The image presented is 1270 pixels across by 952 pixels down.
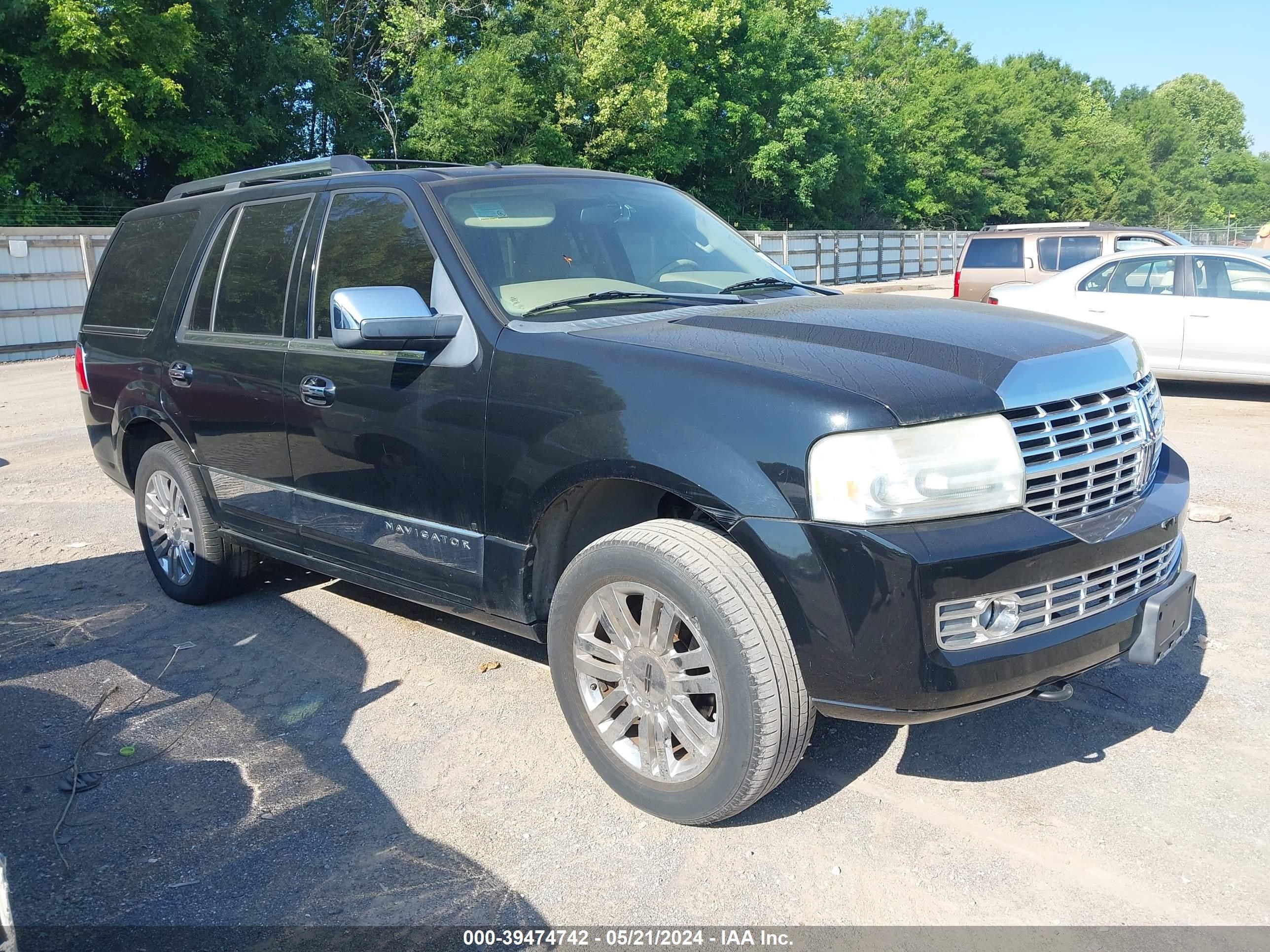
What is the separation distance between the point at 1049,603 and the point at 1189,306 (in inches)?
362

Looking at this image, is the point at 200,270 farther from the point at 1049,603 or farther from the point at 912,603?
the point at 1049,603

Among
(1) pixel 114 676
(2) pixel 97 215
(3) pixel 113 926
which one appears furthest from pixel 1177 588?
(2) pixel 97 215

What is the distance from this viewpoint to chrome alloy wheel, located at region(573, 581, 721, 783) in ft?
10.1

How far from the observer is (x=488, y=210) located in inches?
159

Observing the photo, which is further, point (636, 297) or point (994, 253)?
point (994, 253)

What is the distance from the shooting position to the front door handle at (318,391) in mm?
4125

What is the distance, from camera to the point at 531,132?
34312 millimetres

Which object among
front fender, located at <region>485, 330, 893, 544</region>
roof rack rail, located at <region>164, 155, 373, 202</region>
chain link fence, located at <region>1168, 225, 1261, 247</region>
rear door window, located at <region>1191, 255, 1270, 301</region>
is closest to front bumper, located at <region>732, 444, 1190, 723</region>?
front fender, located at <region>485, 330, 893, 544</region>

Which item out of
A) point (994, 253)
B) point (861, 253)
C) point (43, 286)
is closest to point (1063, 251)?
point (994, 253)

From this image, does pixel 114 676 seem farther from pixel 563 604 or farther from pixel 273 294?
pixel 563 604

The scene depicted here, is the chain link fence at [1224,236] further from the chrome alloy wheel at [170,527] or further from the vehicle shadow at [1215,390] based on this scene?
the chrome alloy wheel at [170,527]

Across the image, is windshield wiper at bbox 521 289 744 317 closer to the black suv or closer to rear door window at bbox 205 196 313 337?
the black suv

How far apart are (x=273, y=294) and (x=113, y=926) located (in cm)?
258

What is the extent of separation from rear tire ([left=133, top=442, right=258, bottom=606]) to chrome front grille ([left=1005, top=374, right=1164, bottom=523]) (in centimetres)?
371
